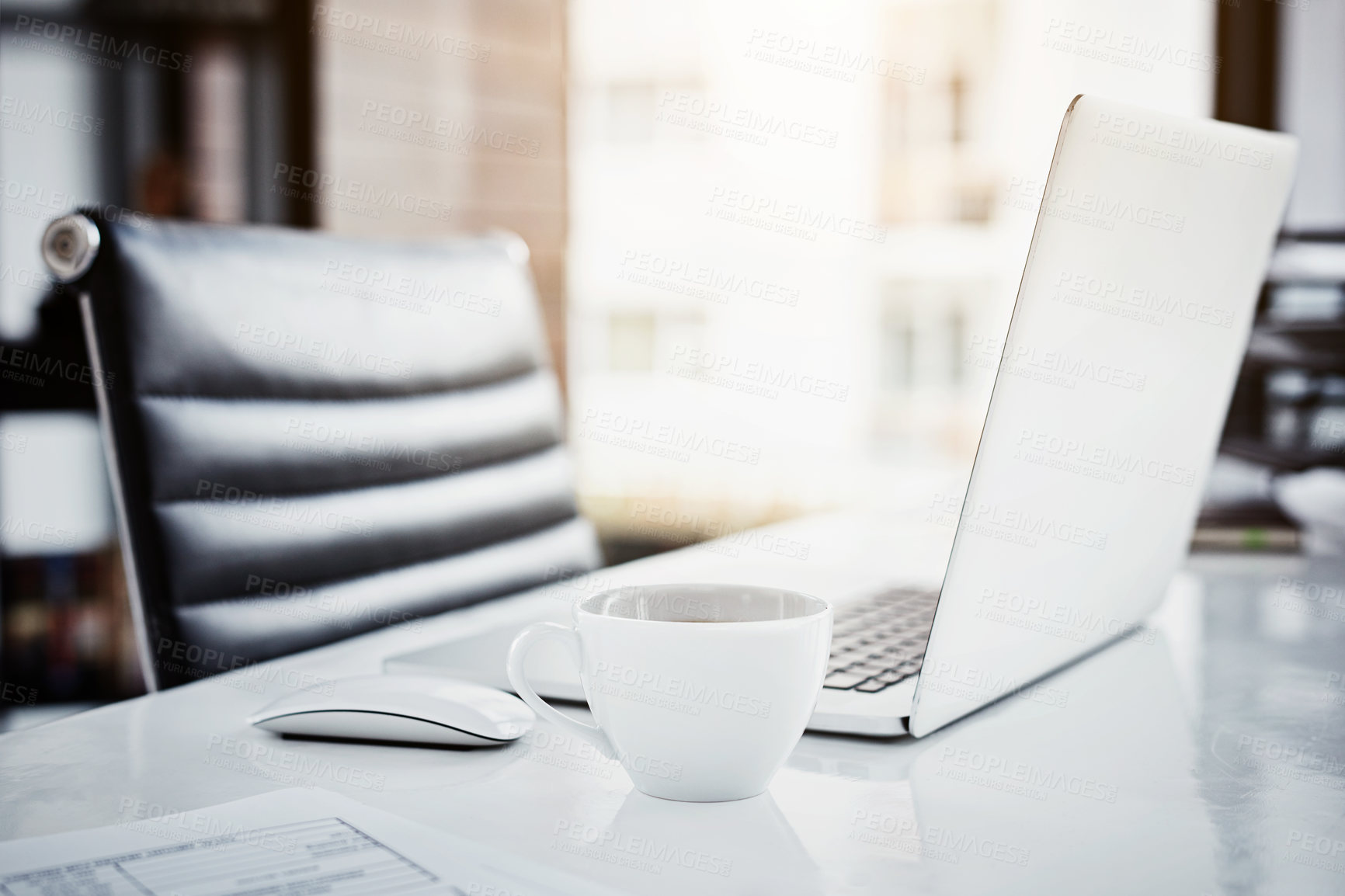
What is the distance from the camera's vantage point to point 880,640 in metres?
0.66

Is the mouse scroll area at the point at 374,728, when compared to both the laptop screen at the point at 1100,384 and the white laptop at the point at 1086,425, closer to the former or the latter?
the white laptop at the point at 1086,425

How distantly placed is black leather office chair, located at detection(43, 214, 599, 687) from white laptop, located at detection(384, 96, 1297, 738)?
0.28m

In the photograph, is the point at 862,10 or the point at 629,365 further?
the point at 629,365

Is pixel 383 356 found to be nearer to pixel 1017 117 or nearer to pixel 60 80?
pixel 60 80

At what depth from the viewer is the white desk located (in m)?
0.39

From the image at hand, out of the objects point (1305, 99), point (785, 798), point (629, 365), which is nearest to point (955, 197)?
point (629, 365)

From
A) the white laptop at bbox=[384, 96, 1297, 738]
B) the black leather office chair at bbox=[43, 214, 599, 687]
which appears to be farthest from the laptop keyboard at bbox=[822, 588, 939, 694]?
the black leather office chair at bbox=[43, 214, 599, 687]

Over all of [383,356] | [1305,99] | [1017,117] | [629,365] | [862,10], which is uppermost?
[862,10]

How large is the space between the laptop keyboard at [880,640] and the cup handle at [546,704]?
11 centimetres

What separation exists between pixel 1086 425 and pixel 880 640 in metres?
0.19

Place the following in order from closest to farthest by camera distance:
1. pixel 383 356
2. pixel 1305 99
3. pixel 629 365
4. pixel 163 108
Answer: pixel 383 356, pixel 1305 99, pixel 163 108, pixel 629 365

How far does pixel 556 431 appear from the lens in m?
1.20

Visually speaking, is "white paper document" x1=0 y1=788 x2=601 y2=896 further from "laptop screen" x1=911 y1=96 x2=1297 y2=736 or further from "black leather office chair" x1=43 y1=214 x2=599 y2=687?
Answer: "black leather office chair" x1=43 y1=214 x2=599 y2=687

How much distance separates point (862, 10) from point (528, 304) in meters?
9.87
